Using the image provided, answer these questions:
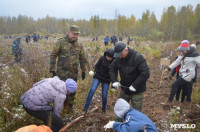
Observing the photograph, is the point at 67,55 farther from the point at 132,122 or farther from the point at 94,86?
the point at 132,122

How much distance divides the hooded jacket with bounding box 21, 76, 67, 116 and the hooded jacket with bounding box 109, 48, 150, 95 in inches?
45.1

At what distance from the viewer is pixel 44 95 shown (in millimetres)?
2564

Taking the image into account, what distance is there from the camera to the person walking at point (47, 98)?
2559 millimetres

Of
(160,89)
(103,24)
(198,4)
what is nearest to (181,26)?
(198,4)

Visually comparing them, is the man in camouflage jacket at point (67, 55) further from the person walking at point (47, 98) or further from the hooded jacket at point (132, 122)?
the hooded jacket at point (132, 122)

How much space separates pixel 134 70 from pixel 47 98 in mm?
1597

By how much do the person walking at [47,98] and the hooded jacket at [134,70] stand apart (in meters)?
0.99

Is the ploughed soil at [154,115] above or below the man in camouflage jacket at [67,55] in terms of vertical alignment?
below

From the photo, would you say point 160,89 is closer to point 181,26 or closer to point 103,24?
point 181,26

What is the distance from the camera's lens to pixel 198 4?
4256 centimetres

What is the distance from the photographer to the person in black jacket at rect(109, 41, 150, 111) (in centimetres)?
278

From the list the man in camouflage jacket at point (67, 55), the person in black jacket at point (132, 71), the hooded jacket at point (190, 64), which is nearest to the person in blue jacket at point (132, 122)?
the person in black jacket at point (132, 71)

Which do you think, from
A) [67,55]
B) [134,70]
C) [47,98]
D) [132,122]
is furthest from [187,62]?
[47,98]

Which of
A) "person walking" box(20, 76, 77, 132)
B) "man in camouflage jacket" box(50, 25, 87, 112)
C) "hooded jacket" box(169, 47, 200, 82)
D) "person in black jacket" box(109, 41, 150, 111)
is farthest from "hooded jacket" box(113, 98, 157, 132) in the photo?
"hooded jacket" box(169, 47, 200, 82)
